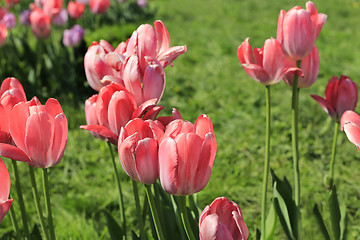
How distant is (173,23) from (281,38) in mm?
5050

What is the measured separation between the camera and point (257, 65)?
48.8 inches

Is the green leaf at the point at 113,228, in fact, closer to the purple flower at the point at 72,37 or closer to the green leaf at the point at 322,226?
the green leaf at the point at 322,226

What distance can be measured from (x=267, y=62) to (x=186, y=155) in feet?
1.63

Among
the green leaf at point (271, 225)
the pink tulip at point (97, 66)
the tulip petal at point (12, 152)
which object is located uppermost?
the pink tulip at point (97, 66)

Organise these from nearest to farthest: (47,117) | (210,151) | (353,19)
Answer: (210,151) < (47,117) < (353,19)

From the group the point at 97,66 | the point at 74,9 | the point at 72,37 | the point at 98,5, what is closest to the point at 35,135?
the point at 97,66

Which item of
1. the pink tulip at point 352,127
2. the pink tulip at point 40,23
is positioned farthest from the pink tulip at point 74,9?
the pink tulip at point 352,127

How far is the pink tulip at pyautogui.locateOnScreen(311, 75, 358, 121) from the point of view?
4.63ft

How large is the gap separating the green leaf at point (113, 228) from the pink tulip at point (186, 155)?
23.9 inches

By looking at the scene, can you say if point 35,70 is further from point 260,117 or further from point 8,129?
point 8,129

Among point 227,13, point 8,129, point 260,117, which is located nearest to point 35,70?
point 260,117

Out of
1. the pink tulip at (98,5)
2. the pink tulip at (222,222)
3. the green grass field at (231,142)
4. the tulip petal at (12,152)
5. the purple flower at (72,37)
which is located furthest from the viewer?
the pink tulip at (98,5)

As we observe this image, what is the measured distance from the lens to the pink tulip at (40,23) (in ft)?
11.2

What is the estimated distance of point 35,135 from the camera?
96cm
